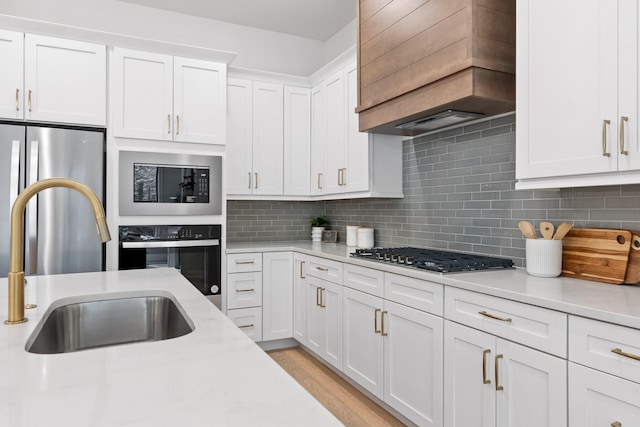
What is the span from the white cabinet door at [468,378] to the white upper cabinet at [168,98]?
2.43 m

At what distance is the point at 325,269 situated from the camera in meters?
3.20

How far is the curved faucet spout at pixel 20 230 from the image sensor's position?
1.09m

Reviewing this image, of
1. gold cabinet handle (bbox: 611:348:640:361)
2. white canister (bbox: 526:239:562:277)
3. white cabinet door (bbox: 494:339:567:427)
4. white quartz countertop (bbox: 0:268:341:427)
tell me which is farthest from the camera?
white canister (bbox: 526:239:562:277)

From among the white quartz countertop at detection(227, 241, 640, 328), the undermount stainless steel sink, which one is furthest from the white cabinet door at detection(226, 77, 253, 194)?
the undermount stainless steel sink

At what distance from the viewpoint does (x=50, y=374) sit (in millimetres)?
805

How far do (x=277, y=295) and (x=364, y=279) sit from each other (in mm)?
1240

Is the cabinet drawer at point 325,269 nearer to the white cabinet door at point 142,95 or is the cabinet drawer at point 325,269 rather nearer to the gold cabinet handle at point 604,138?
the white cabinet door at point 142,95

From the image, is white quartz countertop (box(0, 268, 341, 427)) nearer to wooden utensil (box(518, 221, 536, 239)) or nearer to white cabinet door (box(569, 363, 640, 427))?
white cabinet door (box(569, 363, 640, 427))

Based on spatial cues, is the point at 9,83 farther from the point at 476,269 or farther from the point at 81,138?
the point at 476,269

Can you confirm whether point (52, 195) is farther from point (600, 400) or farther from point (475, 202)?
point (600, 400)

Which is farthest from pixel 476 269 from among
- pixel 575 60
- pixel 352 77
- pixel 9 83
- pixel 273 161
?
pixel 9 83

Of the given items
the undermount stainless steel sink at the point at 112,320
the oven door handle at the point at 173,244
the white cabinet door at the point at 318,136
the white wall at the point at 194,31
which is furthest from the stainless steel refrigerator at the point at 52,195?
the white cabinet door at the point at 318,136

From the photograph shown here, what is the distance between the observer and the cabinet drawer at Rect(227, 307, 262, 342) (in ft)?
11.7

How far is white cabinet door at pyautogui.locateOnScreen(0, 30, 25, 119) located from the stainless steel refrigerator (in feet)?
0.35
